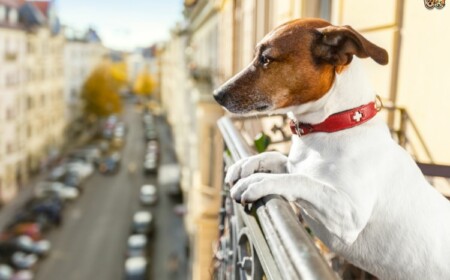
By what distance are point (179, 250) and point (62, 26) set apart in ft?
102

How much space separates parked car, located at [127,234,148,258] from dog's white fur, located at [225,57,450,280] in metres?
21.5

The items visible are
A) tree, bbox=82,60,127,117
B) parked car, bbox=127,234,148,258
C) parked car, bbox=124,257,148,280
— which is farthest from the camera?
tree, bbox=82,60,127,117

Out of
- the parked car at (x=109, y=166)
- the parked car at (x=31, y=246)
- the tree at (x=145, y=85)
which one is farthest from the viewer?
the tree at (x=145, y=85)

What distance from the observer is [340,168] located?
2105mm

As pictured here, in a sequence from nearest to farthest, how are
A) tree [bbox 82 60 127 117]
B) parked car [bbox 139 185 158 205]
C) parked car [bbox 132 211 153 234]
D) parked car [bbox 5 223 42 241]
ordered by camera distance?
parked car [bbox 5 223 42 241]
parked car [bbox 132 211 153 234]
parked car [bbox 139 185 158 205]
tree [bbox 82 60 127 117]

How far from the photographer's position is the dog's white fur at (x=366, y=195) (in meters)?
2.07

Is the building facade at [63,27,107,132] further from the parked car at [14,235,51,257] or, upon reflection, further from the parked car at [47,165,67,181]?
the parked car at [14,235,51,257]

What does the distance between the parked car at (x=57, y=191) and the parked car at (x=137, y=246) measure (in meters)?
8.81

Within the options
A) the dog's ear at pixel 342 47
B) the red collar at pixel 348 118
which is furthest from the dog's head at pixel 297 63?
the red collar at pixel 348 118

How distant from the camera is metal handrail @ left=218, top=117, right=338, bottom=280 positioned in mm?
1298

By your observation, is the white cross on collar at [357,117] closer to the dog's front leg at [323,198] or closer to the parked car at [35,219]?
the dog's front leg at [323,198]

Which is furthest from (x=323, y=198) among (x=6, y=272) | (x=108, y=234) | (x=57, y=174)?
(x=57, y=174)

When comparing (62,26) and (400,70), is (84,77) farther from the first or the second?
(400,70)

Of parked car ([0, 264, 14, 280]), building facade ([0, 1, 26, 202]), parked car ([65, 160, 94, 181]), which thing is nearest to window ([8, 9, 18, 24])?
building facade ([0, 1, 26, 202])
